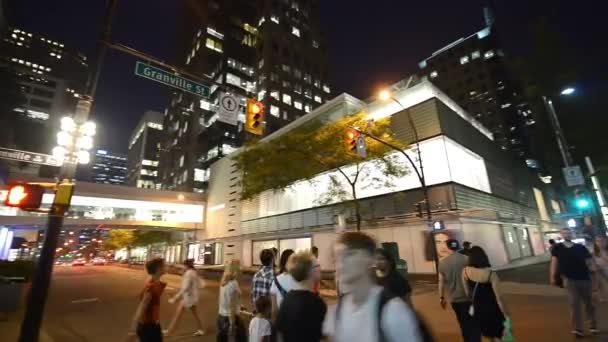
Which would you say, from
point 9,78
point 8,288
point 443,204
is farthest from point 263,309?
point 9,78

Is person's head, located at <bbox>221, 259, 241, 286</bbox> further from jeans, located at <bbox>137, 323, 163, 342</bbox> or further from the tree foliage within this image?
the tree foliage

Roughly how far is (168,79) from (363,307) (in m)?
8.01

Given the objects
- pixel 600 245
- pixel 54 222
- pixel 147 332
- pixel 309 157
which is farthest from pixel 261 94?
pixel 147 332

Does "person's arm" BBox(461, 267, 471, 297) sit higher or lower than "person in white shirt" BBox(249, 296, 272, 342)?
higher

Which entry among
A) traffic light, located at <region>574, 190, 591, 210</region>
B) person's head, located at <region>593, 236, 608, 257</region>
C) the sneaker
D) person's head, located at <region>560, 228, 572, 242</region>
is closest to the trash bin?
the sneaker

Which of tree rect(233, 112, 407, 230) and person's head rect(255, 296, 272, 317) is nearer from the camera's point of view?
person's head rect(255, 296, 272, 317)

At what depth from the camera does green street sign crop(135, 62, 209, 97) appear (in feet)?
24.9

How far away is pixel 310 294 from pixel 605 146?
24929 mm

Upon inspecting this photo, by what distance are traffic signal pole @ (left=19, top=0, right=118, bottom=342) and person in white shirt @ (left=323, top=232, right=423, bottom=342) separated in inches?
226

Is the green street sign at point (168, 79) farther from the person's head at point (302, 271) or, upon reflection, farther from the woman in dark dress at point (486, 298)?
the woman in dark dress at point (486, 298)

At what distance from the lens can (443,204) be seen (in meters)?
20.3

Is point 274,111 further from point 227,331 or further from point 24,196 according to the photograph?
point 227,331

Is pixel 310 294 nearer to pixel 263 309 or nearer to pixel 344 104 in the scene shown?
pixel 263 309

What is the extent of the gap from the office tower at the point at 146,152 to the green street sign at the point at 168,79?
106m
